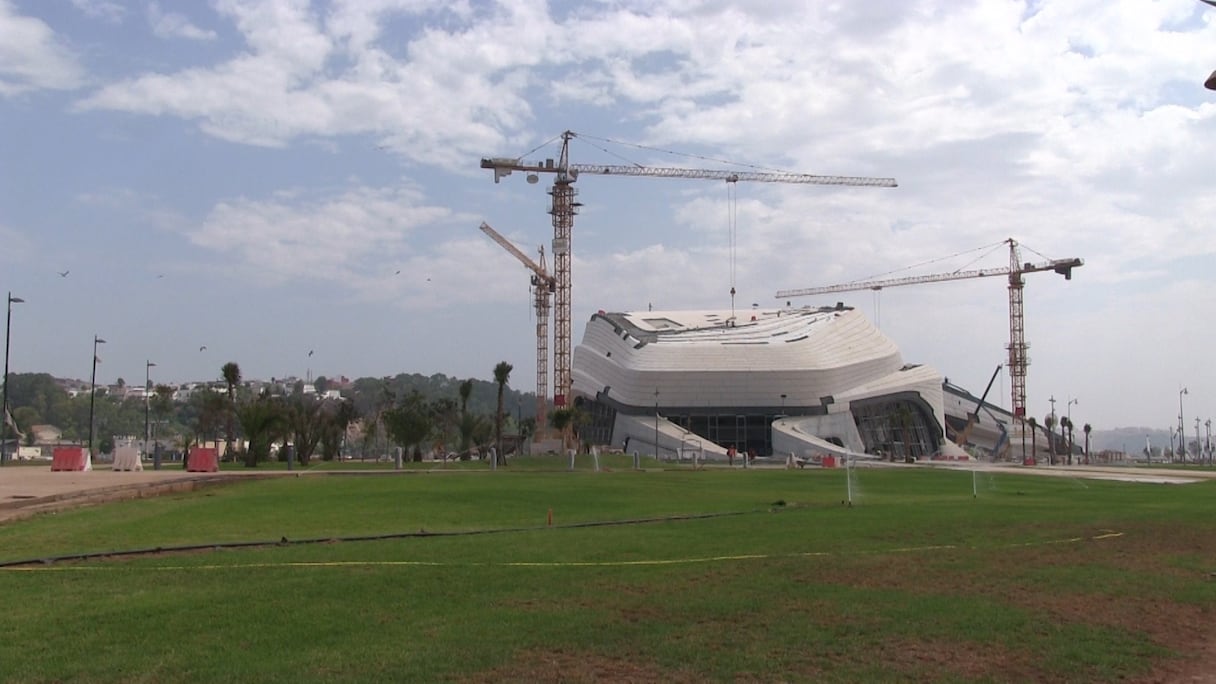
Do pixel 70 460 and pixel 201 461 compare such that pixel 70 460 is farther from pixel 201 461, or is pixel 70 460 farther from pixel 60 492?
pixel 60 492

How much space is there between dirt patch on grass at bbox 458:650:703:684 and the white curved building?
364 feet

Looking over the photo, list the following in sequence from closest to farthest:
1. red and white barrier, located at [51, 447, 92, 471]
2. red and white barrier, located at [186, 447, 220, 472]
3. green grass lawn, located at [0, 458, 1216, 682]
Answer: green grass lawn, located at [0, 458, 1216, 682]
red and white barrier, located at [51, 447, 92, 471]
red and white barrier, located at [186, 447, 220, 472]

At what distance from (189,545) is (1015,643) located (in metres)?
12.4

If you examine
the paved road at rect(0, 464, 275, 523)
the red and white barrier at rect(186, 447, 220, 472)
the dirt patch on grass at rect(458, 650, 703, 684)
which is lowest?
the dirt patch on grass at rect(458, 650, 703, 684)

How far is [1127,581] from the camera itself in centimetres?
1500

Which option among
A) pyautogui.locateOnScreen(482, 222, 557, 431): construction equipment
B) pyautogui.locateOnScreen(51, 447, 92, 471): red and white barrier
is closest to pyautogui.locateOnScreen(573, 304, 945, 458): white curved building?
pyautogui.locateOnScreen(482, 222, 557, 431): construction equipment

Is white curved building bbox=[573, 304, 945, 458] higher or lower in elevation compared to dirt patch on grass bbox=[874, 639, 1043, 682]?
higher

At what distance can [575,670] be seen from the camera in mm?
9172

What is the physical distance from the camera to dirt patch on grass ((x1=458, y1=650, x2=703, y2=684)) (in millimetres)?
8859

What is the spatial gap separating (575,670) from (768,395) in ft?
407

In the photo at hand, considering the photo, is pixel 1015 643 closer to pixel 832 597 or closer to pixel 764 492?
pixel 832 597

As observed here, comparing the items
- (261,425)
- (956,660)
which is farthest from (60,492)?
(261,425)

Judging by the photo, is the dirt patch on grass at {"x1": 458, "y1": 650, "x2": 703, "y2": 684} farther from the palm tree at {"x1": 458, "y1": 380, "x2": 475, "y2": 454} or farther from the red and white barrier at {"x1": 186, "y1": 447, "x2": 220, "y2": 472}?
the palm tree at {"x1": 458, "y1": 380, "x2": 475, "y2": 454}

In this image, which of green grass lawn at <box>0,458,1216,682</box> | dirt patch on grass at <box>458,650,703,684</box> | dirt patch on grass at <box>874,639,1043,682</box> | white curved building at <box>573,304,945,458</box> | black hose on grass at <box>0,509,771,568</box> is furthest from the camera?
white curved building at <box>573,304,945,458</box>
